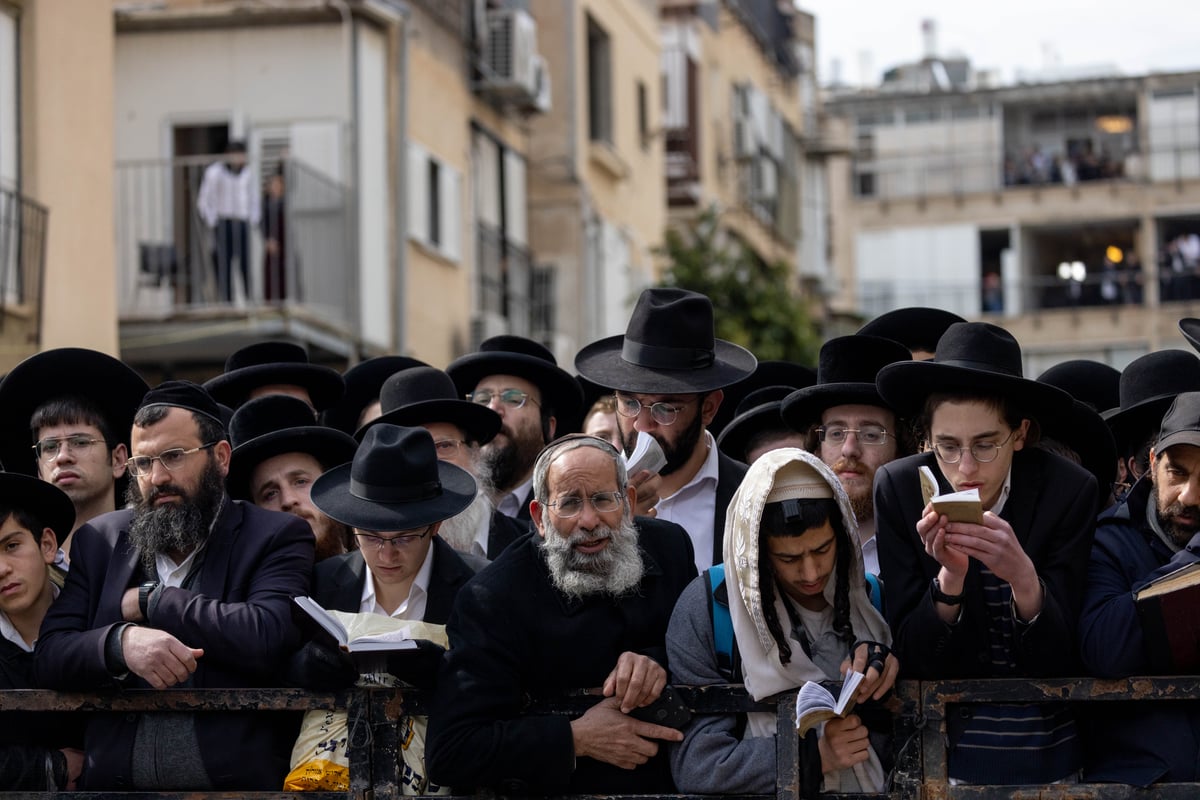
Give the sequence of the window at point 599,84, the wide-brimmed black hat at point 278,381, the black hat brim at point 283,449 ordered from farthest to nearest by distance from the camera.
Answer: the window at point 599,84
the wide-brimmed black hat at point 278,381
the black hat brim at point 283,449

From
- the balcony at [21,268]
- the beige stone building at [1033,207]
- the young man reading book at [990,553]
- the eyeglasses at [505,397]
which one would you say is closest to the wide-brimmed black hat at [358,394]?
the eyeglasses at [505,397]

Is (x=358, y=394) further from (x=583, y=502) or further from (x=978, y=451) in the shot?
(x=978, y=451)

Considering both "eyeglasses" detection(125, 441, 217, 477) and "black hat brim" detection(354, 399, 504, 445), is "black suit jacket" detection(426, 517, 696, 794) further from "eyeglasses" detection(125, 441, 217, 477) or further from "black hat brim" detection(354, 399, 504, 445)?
"black hat brim" detection(354, 399, 504, 445)

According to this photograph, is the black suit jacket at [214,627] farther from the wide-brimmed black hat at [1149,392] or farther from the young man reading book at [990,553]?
the wide-brimmed black hat at [1149,392]

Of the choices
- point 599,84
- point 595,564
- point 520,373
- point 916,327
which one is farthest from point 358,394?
point 599,84

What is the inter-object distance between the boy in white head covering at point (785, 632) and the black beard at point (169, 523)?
1690 mm

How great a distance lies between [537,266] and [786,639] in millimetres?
21474

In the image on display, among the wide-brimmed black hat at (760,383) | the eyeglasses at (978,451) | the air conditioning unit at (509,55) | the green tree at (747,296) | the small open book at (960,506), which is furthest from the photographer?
the green tree at (747,296)

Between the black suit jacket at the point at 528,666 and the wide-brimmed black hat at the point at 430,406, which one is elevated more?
the wide-brimmed black hat at the point at 430,406

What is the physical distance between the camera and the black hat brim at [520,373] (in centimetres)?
868

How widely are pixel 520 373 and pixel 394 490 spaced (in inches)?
87.8

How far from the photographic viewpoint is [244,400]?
8648mm

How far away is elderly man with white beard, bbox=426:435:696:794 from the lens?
5785 millimetres

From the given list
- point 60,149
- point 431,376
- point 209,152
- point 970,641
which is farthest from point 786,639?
point 209,152
